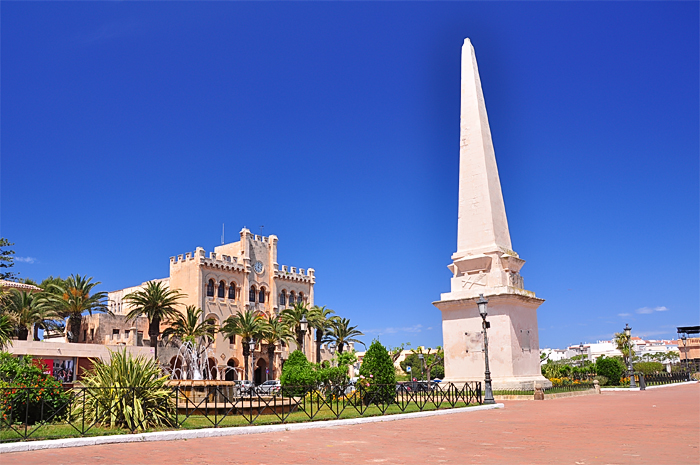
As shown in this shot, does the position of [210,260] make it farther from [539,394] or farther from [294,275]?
[539,394]

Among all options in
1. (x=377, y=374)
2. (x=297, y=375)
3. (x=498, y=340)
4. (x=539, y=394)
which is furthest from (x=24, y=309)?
(x=539, y=394)

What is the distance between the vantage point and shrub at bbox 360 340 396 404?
19.1m

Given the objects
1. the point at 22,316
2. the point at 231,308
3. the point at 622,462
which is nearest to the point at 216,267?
the point at 231,308

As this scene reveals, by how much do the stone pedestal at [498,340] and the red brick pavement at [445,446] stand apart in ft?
26.1

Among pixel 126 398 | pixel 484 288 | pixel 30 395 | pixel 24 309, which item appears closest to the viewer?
pixel 126 398

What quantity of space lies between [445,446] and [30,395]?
28.5 feet

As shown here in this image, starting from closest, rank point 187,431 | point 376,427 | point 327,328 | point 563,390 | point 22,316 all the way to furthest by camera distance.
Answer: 1. point 187,431
2. point 376,427
3. point 563,390
4. point 22,316
5. point 327,328

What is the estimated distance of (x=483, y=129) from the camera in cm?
2591

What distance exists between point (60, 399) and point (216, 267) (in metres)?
51.4

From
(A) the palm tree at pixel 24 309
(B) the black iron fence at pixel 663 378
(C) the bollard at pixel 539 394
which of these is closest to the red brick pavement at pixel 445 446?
(C) the bollard at pixel 539 394

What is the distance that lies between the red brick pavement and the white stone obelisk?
8.21m

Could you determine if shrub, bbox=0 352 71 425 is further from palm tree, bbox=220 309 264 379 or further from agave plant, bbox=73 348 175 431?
palm tree, bbox=220 309 264 379

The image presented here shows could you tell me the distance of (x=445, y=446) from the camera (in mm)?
10406

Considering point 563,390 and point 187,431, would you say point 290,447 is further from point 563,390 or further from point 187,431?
point 563,390
